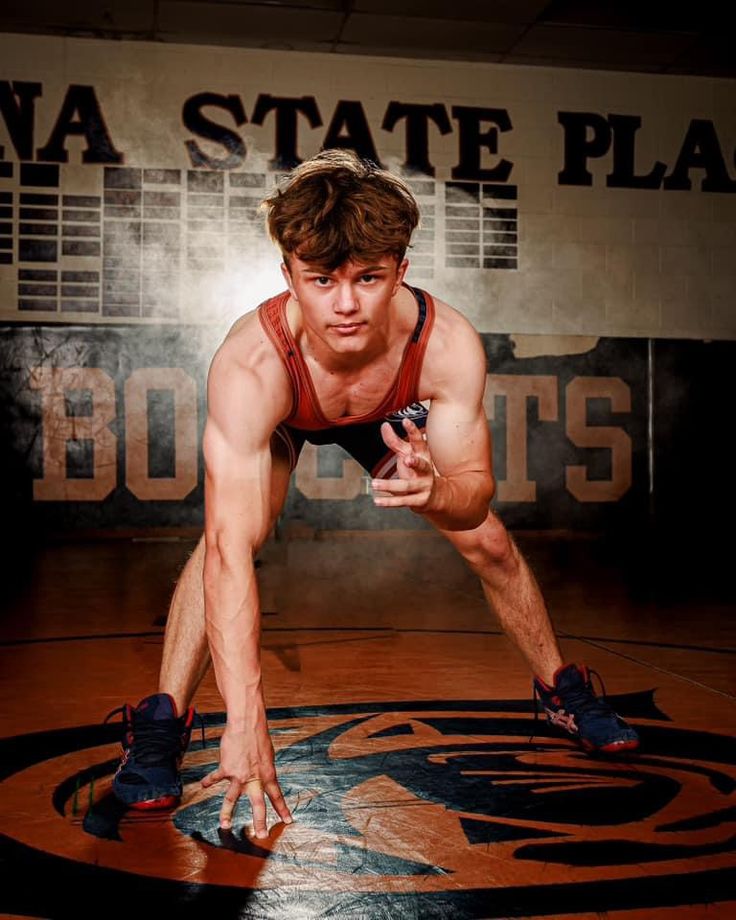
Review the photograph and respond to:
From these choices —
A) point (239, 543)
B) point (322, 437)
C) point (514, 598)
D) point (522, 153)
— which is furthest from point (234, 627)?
point (522, 153)

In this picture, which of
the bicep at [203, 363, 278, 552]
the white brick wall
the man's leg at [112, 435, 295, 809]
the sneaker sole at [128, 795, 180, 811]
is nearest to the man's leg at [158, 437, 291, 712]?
the man's leg at [112, 435, 295, 809]

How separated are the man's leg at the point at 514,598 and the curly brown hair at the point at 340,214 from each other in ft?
2.29

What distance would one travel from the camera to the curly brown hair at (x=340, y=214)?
166cm

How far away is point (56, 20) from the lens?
6.38m

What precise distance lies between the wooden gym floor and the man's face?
2.59ft

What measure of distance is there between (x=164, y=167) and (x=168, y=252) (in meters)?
0.57

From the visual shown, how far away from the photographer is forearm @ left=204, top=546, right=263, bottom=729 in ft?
5.36

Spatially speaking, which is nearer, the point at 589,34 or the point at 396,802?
the point at 396,802

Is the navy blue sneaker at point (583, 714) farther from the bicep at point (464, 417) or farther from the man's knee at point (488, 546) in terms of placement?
the bicep at point (464, 417)

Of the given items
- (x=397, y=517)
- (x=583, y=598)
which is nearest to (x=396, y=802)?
(x=583, y=598)

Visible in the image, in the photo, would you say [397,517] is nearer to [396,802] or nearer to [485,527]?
[485,527]

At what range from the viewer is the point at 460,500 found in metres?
1.77

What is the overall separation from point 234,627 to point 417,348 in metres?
0.66

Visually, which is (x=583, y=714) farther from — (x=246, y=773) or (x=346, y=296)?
(x=346, y=296)
